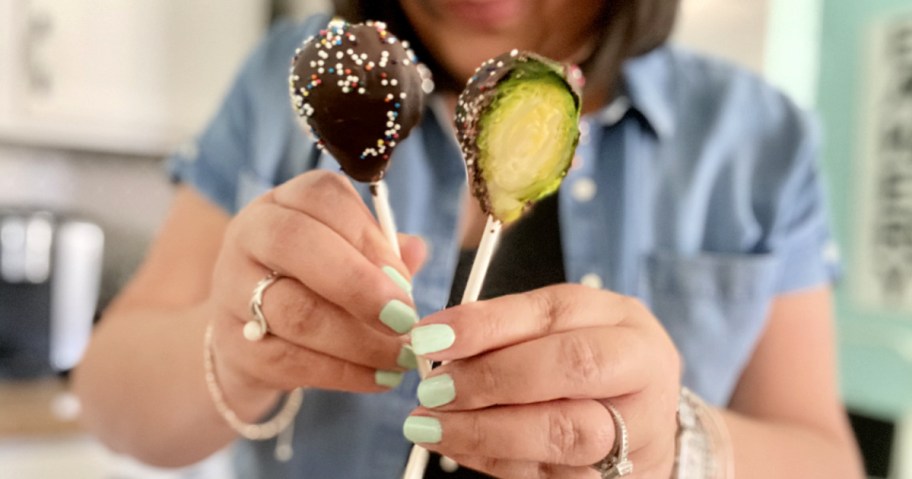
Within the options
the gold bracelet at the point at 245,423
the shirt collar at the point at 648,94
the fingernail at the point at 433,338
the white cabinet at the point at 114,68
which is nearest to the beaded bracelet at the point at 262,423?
the gold bracelet at the point at 245,423

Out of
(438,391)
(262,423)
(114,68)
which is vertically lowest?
(114,68)

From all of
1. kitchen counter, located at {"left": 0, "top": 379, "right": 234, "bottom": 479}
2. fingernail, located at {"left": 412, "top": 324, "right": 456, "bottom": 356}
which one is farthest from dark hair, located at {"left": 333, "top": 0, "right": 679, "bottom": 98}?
kitchen counter, located at {"left": 0, "top": 379, "right": 234, "bottom": 479}

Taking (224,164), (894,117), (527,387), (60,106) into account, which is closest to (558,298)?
(527,387)

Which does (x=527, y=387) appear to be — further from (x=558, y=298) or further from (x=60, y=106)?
(x=60, y=106)

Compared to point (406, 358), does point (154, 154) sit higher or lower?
lower

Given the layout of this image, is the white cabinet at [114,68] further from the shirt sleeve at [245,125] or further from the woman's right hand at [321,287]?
the woman's right hand at [321,287]

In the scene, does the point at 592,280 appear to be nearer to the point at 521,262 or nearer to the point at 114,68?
the point at 521,262

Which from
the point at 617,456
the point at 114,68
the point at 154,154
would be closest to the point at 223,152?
the point at 617,456
